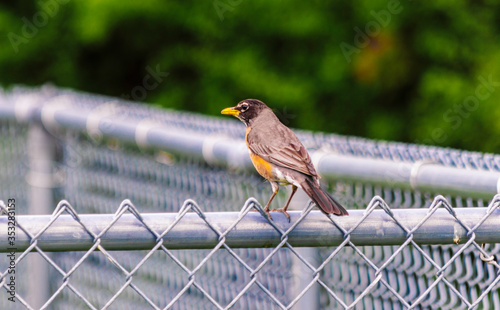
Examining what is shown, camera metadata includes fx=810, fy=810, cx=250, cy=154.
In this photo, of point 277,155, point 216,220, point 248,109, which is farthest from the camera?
point 248,109

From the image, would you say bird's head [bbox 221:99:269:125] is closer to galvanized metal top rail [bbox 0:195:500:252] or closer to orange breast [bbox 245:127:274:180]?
orange breast [bbox 245:127:274:180]

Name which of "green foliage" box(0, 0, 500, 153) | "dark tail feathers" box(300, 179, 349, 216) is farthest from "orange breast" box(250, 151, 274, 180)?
"green foliage" box(0, 0, 500, 153)

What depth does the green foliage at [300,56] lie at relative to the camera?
7.23 meters

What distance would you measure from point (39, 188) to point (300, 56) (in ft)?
11.4

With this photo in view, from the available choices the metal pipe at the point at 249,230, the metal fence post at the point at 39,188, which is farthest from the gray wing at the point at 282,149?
the metal fence post at the point at 39,188

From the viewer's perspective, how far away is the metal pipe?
6.31ft

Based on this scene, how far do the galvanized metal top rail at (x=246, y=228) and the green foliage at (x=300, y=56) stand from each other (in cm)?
493

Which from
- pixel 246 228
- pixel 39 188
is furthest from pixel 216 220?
pixel 39 188

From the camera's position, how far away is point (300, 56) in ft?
24.9

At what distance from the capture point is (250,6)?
7582 millimetres

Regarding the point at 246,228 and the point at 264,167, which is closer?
the point at 246,228

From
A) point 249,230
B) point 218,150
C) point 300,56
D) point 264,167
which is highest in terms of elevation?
point 300,56

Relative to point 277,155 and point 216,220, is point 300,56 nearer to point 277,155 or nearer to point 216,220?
point 277,155

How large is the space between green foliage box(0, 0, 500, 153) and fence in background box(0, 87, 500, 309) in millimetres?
2211
